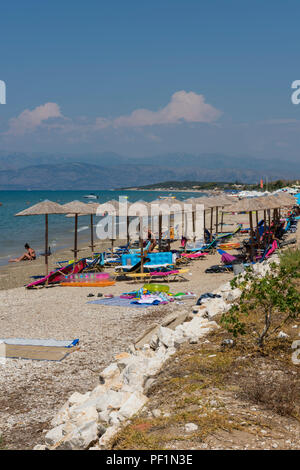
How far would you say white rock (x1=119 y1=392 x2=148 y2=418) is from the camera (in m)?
3.50

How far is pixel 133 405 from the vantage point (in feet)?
A: 11.8

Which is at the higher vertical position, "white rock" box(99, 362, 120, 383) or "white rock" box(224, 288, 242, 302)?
"white rock" box(224, 288, 242, 302)

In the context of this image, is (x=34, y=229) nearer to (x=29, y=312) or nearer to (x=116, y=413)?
(x=29, y=312)

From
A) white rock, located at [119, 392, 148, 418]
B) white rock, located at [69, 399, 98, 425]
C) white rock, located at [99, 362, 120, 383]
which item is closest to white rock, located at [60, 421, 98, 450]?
white rock, located at [119, 392, 148, 418]

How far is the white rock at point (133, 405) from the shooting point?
3.50 meters

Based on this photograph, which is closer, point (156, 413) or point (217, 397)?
point (156, 413)

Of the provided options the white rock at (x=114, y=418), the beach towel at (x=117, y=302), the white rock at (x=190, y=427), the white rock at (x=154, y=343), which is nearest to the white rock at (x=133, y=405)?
the white rock at (x=114, y=418)

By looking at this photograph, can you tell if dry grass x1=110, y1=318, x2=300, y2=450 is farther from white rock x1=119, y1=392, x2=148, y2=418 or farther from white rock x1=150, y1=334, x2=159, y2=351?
white rock x1=150, y1=334, x2=159, y2=351

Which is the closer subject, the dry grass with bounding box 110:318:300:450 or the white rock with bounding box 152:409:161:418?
the dry grass with bounding box 110:318:300:450

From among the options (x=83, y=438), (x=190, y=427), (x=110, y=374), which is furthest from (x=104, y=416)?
(x=110, y=374)

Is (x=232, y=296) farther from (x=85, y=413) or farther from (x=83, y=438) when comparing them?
(x=83, y=438)

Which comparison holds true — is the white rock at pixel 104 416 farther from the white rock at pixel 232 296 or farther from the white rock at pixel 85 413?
the white rock at pixel 232 296

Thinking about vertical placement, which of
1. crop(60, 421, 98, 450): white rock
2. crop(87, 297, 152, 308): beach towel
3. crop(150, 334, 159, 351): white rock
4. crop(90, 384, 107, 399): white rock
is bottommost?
crop(87, 297, 152, 308): beach towel

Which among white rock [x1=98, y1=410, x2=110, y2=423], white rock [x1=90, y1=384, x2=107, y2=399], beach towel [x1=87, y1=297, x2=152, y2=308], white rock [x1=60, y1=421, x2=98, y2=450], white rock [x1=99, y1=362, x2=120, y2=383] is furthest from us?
beach towel [x1=87, y1=297, x2=152, y2=308]
